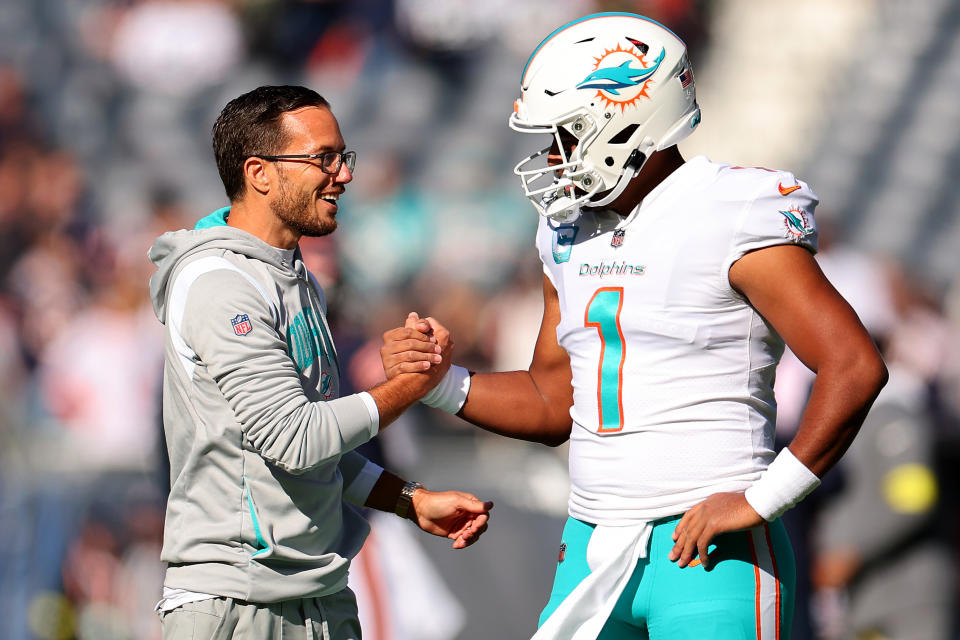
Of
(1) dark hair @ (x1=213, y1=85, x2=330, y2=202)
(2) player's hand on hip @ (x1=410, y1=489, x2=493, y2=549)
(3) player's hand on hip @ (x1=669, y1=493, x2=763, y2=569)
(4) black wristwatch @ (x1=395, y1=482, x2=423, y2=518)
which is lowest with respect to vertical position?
(3) player's hand on hip @ (x1=669, y1=493, x2=763, y2=569)

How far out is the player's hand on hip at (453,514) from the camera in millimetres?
3104

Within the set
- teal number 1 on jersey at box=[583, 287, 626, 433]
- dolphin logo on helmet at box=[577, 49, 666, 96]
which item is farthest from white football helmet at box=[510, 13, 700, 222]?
teal number 1 on jersey at box=[583, 287, 626, 433]

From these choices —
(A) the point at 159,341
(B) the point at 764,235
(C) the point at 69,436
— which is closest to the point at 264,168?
(B) the point at 764,235

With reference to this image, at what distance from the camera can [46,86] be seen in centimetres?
1037

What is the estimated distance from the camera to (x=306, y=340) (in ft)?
9.60

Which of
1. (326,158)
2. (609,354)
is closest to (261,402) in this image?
(326,158)

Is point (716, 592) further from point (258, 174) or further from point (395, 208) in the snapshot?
point (395, 208)

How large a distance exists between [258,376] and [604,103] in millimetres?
1007

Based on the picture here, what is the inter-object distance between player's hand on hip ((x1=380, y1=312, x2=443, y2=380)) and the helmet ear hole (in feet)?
2.16

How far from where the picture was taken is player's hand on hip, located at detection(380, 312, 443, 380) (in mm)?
3033

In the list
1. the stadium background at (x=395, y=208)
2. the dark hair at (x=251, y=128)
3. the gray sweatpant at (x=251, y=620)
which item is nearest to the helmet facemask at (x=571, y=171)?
the dark hair at (x=251, y=128)

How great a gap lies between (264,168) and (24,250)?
6.55 meters

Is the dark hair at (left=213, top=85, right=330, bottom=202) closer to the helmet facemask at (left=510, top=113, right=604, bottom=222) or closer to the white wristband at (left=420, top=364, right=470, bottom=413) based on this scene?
the helmet facemask at (left=510, top=113, right=604, bottom=222)

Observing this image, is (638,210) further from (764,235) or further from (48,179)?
(48,179)
